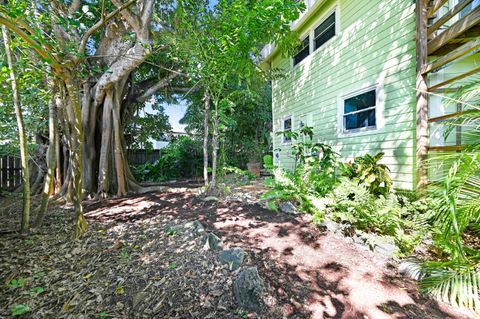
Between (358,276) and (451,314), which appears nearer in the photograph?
(451,314)

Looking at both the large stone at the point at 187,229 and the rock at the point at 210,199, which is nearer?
the large stone at the point at 187,229

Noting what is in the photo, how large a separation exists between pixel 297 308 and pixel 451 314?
130cm

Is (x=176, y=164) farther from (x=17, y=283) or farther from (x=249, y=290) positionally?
(x=249, y=290)

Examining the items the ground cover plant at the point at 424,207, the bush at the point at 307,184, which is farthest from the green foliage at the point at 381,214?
the bush at the point at 307,184

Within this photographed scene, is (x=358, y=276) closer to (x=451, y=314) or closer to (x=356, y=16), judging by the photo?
(x=451, y=314)

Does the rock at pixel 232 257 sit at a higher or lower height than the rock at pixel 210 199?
lower

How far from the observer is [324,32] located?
5469 millimetres

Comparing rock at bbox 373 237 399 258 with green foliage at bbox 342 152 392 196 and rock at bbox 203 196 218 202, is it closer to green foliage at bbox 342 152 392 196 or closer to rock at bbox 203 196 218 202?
green foliage at bbox 342 152 392 196

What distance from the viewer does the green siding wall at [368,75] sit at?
3.52 metres

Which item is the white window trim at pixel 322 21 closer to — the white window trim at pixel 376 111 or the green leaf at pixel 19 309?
the white window trim at pixel 376 111

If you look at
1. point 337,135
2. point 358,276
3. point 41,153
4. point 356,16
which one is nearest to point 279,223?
point 358,276

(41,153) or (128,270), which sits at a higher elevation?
(41,153)

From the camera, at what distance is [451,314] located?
67.6 inches

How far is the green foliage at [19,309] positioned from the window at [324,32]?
22.7 feet
